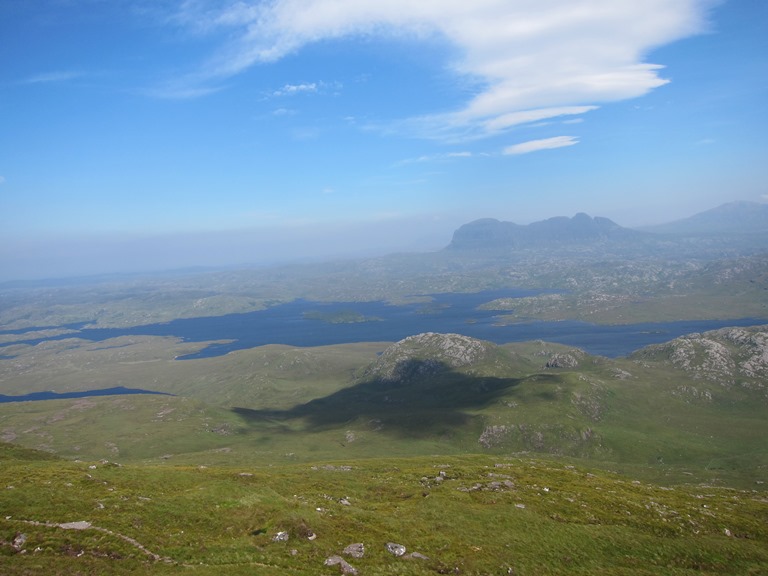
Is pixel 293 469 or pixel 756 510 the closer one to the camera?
pixel 756 510

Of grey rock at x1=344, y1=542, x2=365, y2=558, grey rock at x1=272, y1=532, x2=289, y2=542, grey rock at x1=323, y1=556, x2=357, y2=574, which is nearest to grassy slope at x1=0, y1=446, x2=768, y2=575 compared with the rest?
grey rock at x1=272, y1=532, x2=289, y2=542

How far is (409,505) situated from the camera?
2379 inches

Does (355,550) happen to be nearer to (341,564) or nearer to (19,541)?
(341,564)

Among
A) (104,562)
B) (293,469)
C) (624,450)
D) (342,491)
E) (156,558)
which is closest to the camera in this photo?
(104,562)

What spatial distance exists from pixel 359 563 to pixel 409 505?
22469mm

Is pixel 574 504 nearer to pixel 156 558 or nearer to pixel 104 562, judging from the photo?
pixel 156 558

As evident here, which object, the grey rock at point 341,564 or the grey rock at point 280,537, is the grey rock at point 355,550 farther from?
the grey rock at point 280,537

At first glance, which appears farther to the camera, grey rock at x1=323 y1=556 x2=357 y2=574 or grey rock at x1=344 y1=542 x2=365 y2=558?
grey rock at x1=344 y1=542 x2=365 y2=558

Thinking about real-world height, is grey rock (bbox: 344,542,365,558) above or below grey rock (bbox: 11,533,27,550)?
below

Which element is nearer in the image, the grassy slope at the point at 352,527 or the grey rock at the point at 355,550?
the grassy slope at the point at 352,527

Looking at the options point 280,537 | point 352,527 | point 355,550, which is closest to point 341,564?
point 355,550

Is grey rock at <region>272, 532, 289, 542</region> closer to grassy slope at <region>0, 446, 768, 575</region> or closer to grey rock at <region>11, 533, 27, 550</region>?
grassy slope at <region>0, 446, 768, 575</region>

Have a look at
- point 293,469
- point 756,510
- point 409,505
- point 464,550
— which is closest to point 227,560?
point 464,550

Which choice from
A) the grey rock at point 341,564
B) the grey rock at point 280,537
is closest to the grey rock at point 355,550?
the grey rock at point 341,564
